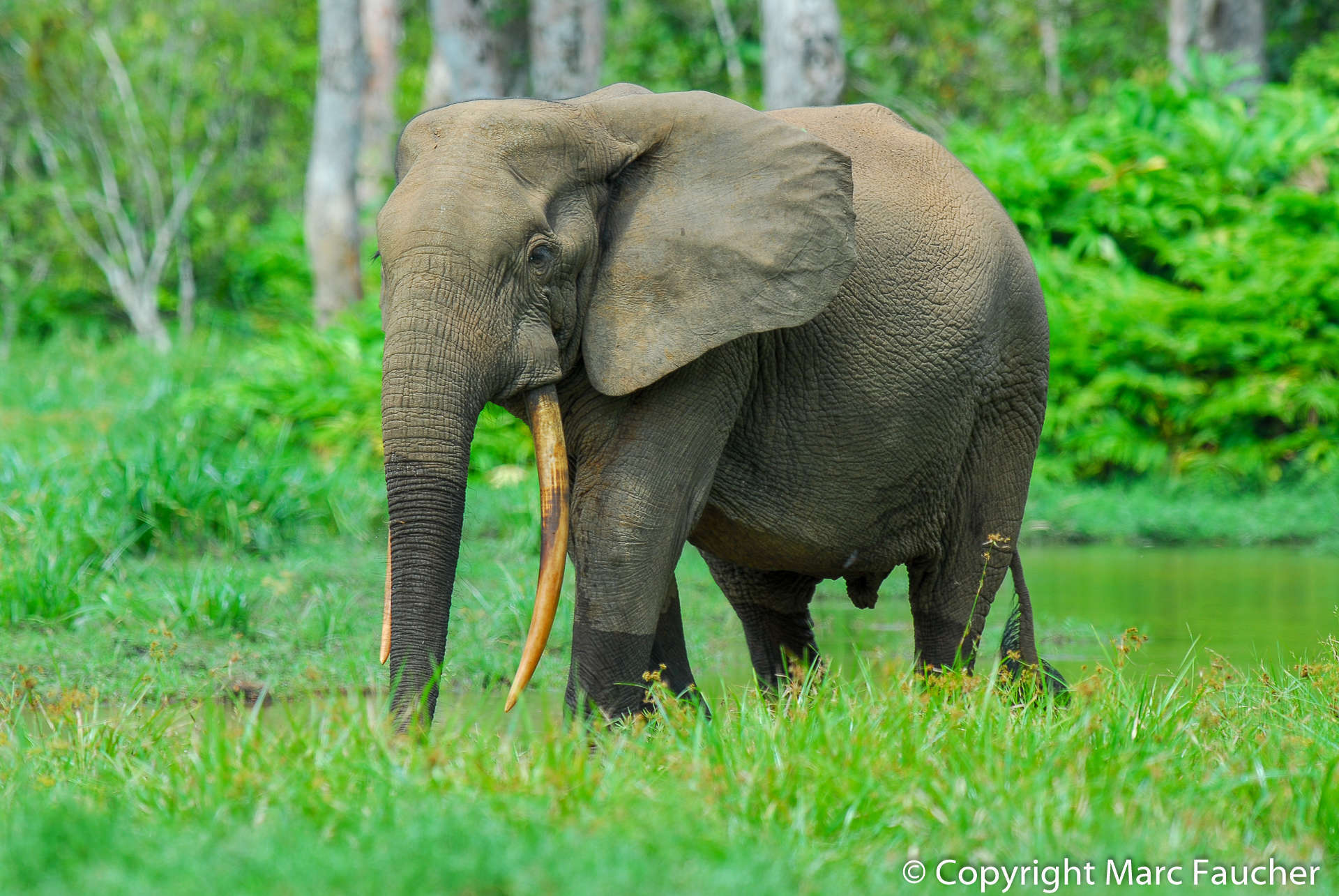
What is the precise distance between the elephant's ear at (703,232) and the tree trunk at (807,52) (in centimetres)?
651

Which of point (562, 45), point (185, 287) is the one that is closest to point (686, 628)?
point (562, 45)

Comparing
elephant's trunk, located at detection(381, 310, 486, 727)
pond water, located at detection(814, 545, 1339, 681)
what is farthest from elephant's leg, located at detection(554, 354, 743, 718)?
pond water, located at detection(814, 545, 1339, 681)

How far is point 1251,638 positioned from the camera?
6406 millimetres

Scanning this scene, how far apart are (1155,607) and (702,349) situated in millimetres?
4206

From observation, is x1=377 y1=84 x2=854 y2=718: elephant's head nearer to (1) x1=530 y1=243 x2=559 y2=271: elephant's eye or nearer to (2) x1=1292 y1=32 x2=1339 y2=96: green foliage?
(1) x1=530 y1=243 x2=559 y2=271: elephant's eye

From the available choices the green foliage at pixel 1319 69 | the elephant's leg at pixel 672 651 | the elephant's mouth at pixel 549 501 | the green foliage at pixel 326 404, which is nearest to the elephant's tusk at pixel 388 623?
the elephant's mouth at pixel 549 501

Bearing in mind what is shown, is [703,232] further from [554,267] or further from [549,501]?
[549,501]

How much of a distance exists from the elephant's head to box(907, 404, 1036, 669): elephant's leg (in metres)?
1.24

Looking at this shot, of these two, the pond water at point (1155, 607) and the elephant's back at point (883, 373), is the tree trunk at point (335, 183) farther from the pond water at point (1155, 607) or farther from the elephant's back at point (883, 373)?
the elephant's back at point (883, 373)

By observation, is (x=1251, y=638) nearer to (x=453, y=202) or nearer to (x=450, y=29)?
(x=453, y=202)

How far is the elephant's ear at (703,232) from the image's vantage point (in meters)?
4.08

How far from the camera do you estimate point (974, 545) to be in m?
5.27

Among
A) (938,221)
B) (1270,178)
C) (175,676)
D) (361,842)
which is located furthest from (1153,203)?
(361,842)

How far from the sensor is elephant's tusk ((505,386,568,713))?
391 centimetres
